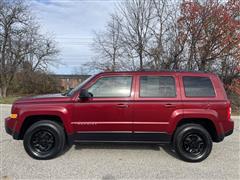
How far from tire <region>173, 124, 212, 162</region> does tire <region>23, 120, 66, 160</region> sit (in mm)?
2438

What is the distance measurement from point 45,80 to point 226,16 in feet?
75.1

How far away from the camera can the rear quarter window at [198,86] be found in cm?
482

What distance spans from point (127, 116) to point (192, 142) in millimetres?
1506

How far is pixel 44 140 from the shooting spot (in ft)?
15.8

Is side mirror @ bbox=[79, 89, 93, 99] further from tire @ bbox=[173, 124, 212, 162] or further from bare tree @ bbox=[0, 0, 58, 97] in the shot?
bare tree @ bbox=[0, 0, 58, 97]

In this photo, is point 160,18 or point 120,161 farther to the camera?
point 160,18

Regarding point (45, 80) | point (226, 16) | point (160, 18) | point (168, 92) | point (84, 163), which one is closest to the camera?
point (84, 163)

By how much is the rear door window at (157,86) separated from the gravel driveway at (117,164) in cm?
138

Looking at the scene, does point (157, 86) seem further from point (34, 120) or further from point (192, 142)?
point (34, 120)

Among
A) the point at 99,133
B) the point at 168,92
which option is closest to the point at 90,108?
the point at 99,133

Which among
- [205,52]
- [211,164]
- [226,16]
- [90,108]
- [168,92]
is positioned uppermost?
[226,16]

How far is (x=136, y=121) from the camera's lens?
186 inches

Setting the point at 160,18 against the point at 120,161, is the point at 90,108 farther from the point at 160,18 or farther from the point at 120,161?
the point at 160,18

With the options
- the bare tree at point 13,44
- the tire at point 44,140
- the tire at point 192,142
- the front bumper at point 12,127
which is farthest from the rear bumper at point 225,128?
the bare tree at point 13,44
